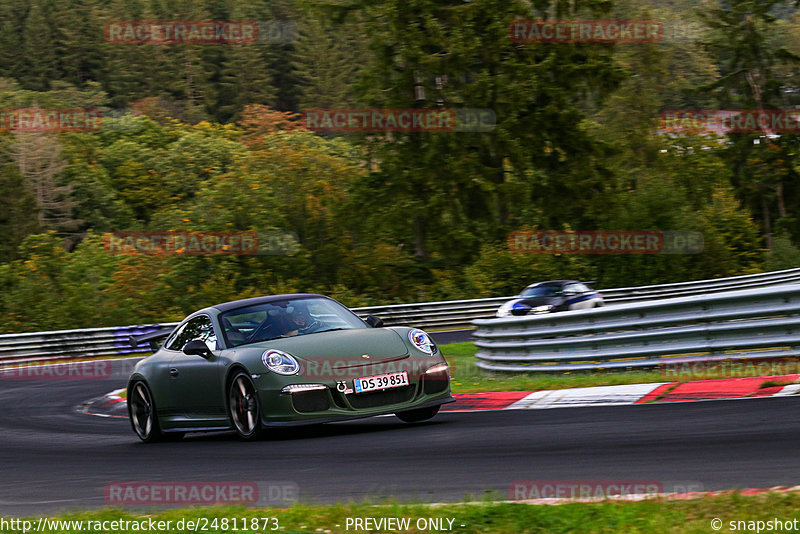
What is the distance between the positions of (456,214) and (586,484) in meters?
37.2

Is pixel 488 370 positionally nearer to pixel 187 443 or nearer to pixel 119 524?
pixel 187 443

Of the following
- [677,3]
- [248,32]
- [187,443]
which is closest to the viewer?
[187,443]

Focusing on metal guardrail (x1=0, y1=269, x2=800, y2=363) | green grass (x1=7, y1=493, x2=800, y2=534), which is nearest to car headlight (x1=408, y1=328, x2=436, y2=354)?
green grass (x1=7, y1=493, x2=800, y2=534)

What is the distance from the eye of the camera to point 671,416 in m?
8.23

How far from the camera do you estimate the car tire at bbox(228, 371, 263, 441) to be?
9000 mm

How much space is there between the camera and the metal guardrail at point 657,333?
10828 mm

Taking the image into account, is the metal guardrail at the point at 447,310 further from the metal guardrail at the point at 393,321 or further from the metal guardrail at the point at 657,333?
the metal guardrail at the point at 657,333

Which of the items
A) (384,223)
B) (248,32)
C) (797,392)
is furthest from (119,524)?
(248,32)

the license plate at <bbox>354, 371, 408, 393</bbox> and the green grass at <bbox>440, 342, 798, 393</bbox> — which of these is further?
the green grass at <bbox>440, 342, 798, 393</bbox>

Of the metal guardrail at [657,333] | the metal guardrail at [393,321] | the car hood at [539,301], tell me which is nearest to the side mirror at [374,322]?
Result: the metal guardrail at [657,333]

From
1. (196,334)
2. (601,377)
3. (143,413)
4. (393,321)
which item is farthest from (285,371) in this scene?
(393,321)

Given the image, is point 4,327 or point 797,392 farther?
point 4,327

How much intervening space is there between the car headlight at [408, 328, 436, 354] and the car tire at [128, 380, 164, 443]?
2826 mm

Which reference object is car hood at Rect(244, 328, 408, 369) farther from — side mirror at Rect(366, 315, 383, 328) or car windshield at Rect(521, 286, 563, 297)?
car windshield at Rect(521, 286, 563, 297)
